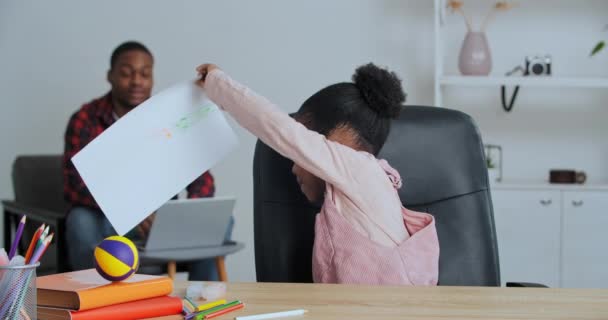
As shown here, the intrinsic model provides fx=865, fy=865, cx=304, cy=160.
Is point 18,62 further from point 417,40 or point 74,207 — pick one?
point 417,40

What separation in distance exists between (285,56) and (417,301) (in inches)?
118

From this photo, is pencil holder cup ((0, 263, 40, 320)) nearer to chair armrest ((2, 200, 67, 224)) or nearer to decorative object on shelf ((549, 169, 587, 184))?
chair armrest ((2, 200, 67, 224))

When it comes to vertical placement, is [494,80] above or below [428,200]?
above

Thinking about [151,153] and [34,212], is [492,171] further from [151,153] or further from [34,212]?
[151,153]

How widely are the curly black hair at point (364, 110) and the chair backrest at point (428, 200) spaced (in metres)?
0.03

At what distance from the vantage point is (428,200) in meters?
1.70

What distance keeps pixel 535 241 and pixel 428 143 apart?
2.04 m

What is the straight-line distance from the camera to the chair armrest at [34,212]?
3.11m

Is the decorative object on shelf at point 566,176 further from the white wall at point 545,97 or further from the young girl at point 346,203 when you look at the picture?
the young girl at point 346,203

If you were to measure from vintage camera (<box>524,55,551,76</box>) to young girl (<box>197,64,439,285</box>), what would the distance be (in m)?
2.27

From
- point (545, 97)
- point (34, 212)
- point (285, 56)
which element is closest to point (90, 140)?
point (34, 212)

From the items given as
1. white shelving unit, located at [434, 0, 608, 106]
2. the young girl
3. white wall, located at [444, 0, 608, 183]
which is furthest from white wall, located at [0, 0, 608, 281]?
the young girl

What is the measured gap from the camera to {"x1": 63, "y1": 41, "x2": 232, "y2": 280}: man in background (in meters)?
3.22

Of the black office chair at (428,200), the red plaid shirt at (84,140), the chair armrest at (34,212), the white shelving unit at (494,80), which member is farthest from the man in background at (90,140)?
the black office chair at (428,200)
